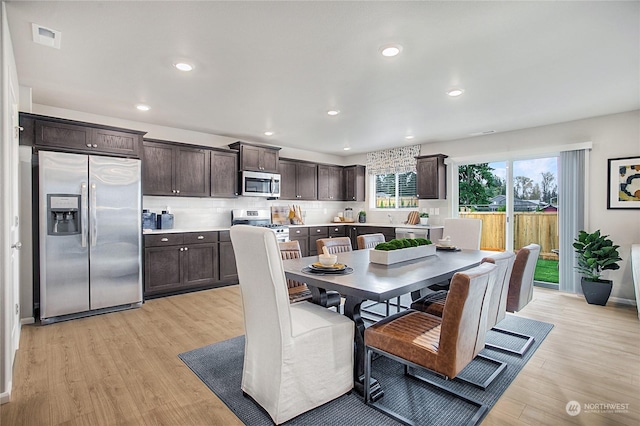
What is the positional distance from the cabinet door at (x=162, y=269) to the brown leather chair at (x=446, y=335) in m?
3.44

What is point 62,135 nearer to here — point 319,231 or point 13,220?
point 13,220

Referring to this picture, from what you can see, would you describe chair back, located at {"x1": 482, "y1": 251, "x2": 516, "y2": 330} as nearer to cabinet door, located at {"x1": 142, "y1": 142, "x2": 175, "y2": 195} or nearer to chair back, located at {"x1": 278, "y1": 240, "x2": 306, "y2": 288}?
chair back, located at {"x1": 278, "y1": 240, "x2": 306, "y2": 288}

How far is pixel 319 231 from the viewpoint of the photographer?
6.57 meters

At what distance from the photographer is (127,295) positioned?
3990 millimetres

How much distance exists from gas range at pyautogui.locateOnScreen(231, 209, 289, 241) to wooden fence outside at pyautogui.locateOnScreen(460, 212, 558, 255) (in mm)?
3367

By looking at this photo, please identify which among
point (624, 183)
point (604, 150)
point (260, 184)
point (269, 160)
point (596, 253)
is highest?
point (269, 160)

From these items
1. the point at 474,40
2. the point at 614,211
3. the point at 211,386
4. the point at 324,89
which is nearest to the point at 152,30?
the point at 324,89

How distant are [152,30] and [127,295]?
10.1 feet

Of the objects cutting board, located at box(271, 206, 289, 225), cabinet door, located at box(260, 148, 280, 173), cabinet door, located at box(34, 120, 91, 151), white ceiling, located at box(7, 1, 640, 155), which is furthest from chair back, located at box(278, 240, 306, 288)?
cutting board, located at box(271, 206, 289, 225)

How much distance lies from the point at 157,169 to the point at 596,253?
587 cm

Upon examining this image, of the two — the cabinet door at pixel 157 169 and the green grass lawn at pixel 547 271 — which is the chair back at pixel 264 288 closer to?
the cabinet door at pixel 157 169

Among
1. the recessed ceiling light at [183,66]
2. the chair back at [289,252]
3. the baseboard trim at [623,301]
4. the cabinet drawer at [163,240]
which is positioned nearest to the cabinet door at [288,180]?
the cabinet drawer at [163,240]

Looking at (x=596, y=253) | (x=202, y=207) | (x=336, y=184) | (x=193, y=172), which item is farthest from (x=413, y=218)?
(x=193, y=172)

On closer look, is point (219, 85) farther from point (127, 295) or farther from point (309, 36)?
point (127, 295)
